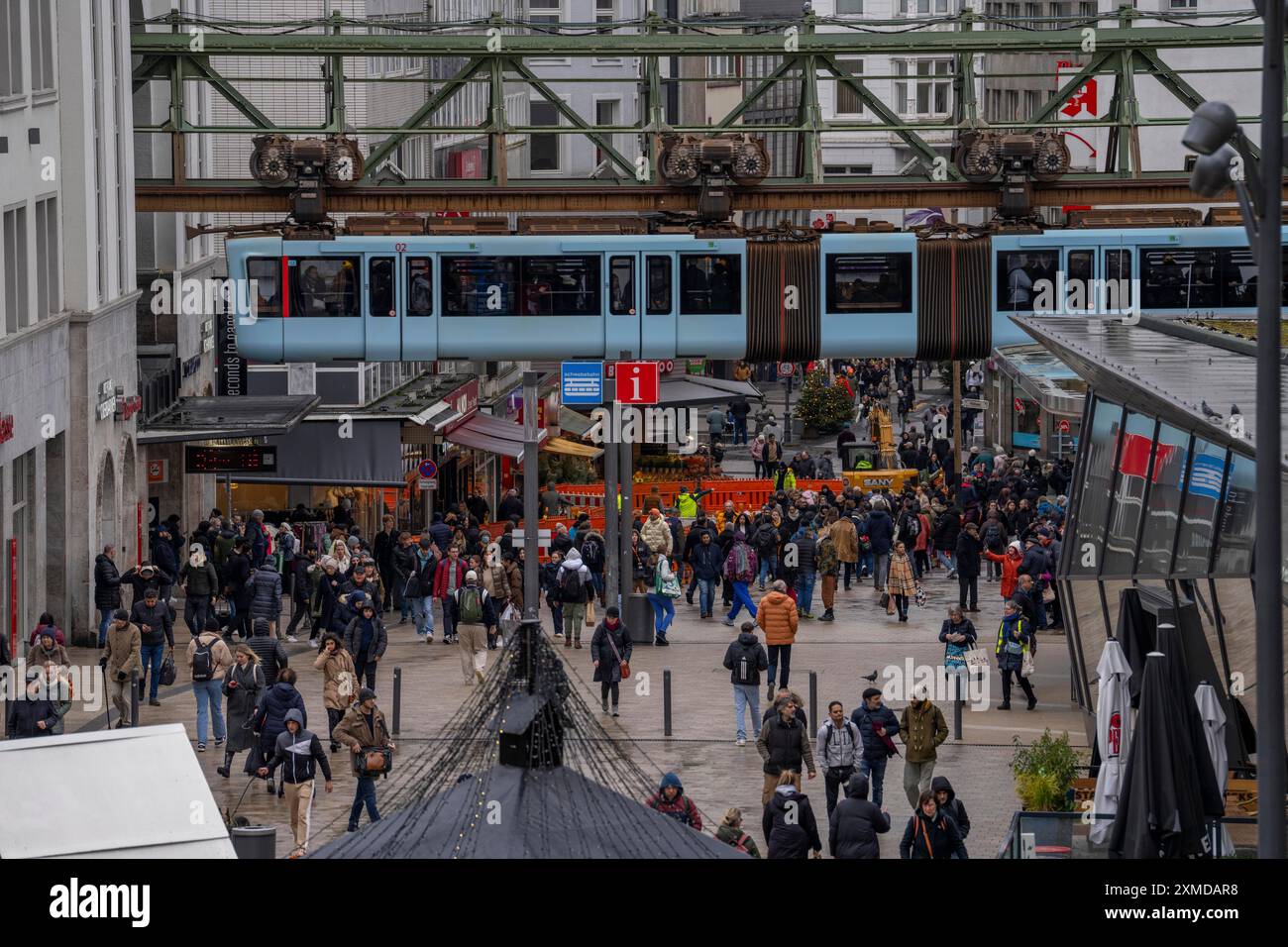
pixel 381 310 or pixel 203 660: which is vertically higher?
pixel 381 310

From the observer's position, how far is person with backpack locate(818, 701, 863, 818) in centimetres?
2011

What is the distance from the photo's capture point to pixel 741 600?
33.1 meters

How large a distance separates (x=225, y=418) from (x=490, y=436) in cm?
1013

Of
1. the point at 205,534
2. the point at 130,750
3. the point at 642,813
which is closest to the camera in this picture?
the point at 642,813

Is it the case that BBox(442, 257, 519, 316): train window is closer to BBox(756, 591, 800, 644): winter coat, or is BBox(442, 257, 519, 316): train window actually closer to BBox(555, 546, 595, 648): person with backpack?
BBox(555, 546, 595, 648): person with backpack

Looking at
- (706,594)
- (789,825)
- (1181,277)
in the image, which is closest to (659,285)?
(706,594)

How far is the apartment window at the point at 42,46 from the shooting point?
1276 inches

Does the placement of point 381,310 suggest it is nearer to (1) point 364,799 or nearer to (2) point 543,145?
(1) point 364,799

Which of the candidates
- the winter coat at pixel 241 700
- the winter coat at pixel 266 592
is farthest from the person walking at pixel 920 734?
the winter coat at pixel 266 592
